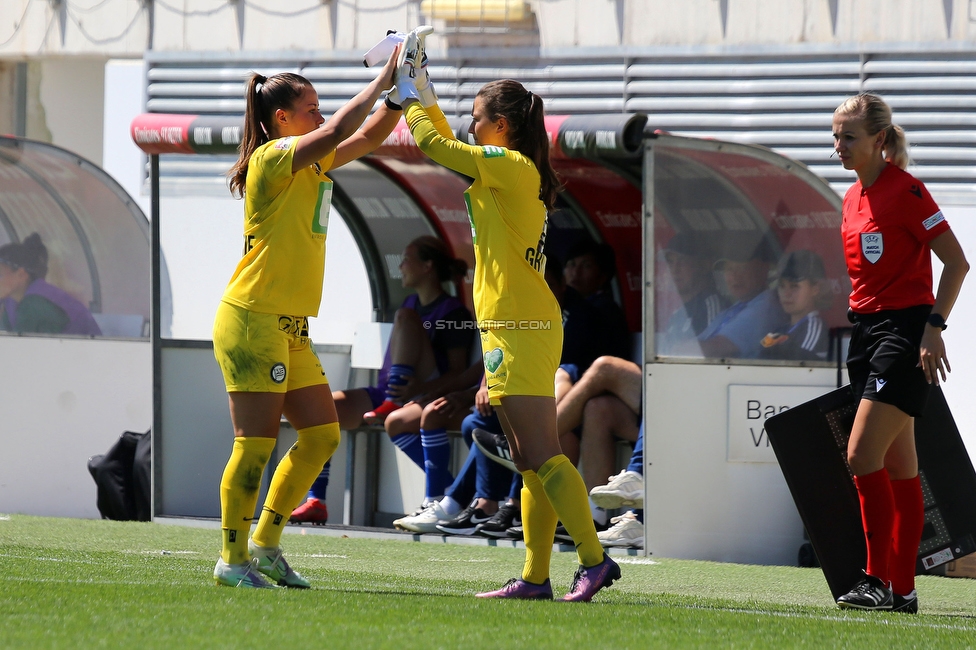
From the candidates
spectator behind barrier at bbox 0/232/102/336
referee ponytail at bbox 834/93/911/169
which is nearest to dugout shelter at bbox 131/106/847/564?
referee ponytail at bbox 834/93/911/169

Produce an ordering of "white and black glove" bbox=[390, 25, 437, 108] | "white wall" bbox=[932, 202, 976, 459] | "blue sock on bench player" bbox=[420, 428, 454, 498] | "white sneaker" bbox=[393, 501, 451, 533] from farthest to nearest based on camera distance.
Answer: "white wall" bbox=[932, 202, 976, 459] < "blue sock on bench player" bbox=[420, 428, 454, 498] < "white sneaker" bbox=[393, 501, 451, 533] < "white and black glove" bbox=[390, 25, 437, 108]

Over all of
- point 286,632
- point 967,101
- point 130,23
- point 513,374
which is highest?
point 130,23

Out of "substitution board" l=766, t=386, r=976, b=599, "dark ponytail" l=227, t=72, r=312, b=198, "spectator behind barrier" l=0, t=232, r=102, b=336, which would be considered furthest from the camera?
"spectator behind barrier" l=0, t=232, r=102, b=336

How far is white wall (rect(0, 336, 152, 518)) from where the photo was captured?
9.34 meters

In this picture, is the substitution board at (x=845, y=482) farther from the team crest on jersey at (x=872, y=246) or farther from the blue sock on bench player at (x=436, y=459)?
the blue sock on bench player at (x=436, y=459)

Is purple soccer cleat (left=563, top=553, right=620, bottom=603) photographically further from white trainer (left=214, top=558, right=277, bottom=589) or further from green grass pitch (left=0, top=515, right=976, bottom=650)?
white trainer (left=214, top=558, right=277, bottom=589)

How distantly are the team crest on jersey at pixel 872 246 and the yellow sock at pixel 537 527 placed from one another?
1324 mm

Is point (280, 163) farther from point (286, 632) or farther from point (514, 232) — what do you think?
point (286, 632)

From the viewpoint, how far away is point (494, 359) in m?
4.42

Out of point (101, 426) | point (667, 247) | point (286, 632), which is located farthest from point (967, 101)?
point (286, 632)

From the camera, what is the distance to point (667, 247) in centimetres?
717

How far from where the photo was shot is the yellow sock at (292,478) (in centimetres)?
467

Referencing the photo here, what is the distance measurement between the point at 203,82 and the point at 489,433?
24.5 ft

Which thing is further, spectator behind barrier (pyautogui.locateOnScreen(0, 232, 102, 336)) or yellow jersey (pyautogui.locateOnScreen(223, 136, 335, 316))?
spectator behind barrier (pyautogui.locateOnScreen(0, 232, 102, 336))
